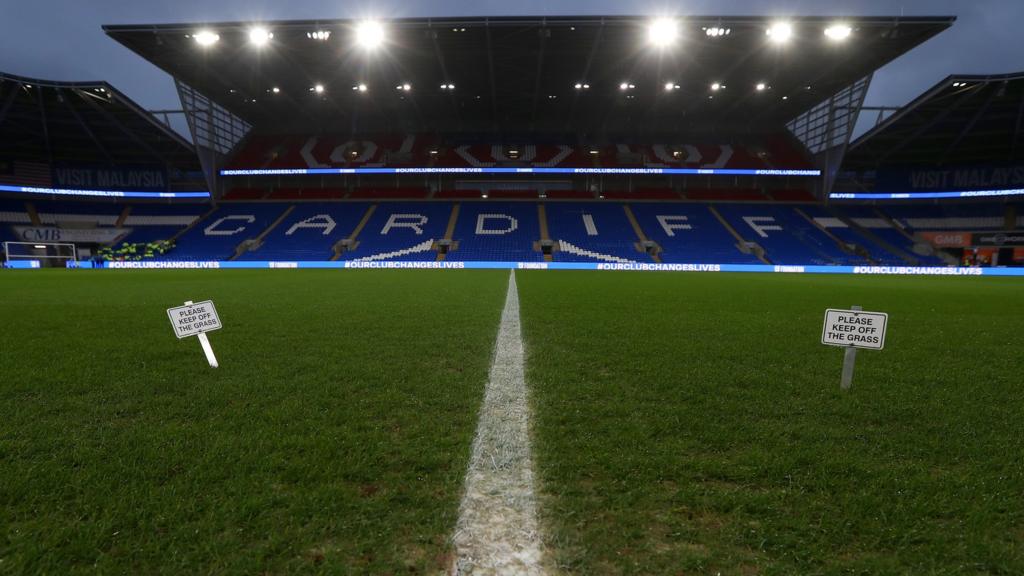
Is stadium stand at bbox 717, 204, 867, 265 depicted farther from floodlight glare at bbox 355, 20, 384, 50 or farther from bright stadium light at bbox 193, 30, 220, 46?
bright stadium light at bbox 193, 30, 220, 46

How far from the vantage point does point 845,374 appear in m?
2.75

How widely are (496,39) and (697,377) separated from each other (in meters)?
23.0

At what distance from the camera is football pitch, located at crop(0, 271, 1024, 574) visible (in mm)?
1240

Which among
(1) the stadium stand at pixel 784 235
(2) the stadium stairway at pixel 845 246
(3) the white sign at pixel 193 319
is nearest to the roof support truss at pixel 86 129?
(3) the white sign at pixel 193 319

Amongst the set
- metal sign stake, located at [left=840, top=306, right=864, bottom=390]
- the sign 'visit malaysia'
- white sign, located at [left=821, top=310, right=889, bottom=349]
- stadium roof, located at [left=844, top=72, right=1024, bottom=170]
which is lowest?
metal sign stake, located at [left=840, top=306, right=864, bottom=390]

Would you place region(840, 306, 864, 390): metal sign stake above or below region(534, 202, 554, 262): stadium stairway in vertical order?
below

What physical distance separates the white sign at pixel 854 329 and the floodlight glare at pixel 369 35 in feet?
74.6

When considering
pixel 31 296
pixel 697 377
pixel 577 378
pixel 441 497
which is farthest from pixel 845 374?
pixel 31 296

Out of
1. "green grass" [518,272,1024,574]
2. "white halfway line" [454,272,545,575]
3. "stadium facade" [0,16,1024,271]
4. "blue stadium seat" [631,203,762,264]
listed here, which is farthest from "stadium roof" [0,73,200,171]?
"green grass" [518,272,1024,574]

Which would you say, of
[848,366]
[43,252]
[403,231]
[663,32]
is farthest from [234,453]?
[43,252]

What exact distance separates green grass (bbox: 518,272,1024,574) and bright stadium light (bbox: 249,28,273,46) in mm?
23904

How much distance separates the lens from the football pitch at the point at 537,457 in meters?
1.24

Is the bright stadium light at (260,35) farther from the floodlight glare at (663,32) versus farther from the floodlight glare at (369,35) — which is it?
the floodlight glare at (663,32)

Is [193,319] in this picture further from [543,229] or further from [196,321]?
[543,229]
